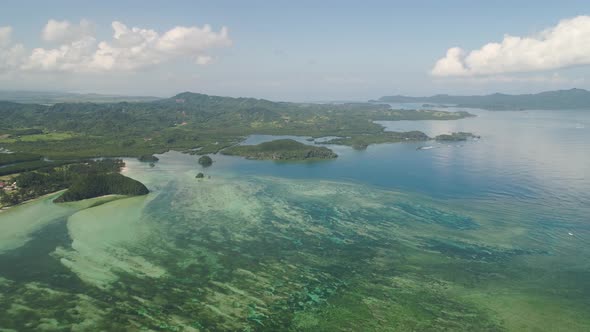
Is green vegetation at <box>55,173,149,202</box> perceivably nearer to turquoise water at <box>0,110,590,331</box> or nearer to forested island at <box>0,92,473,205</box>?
forested island at <box>0,92,473,205</box>

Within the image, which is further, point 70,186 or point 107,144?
point 107,144

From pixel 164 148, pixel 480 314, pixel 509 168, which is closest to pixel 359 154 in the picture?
pixel 509 168

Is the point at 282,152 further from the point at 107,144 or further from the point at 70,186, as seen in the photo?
the point at 107,144

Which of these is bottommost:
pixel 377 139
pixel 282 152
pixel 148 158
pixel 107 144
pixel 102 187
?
pixel 102 187

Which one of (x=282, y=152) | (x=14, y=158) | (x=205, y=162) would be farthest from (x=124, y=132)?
(x=282, y=152)

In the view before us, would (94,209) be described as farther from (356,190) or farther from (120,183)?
(356,190)

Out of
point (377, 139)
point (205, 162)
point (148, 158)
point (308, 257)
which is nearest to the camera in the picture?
point (308, 257)
